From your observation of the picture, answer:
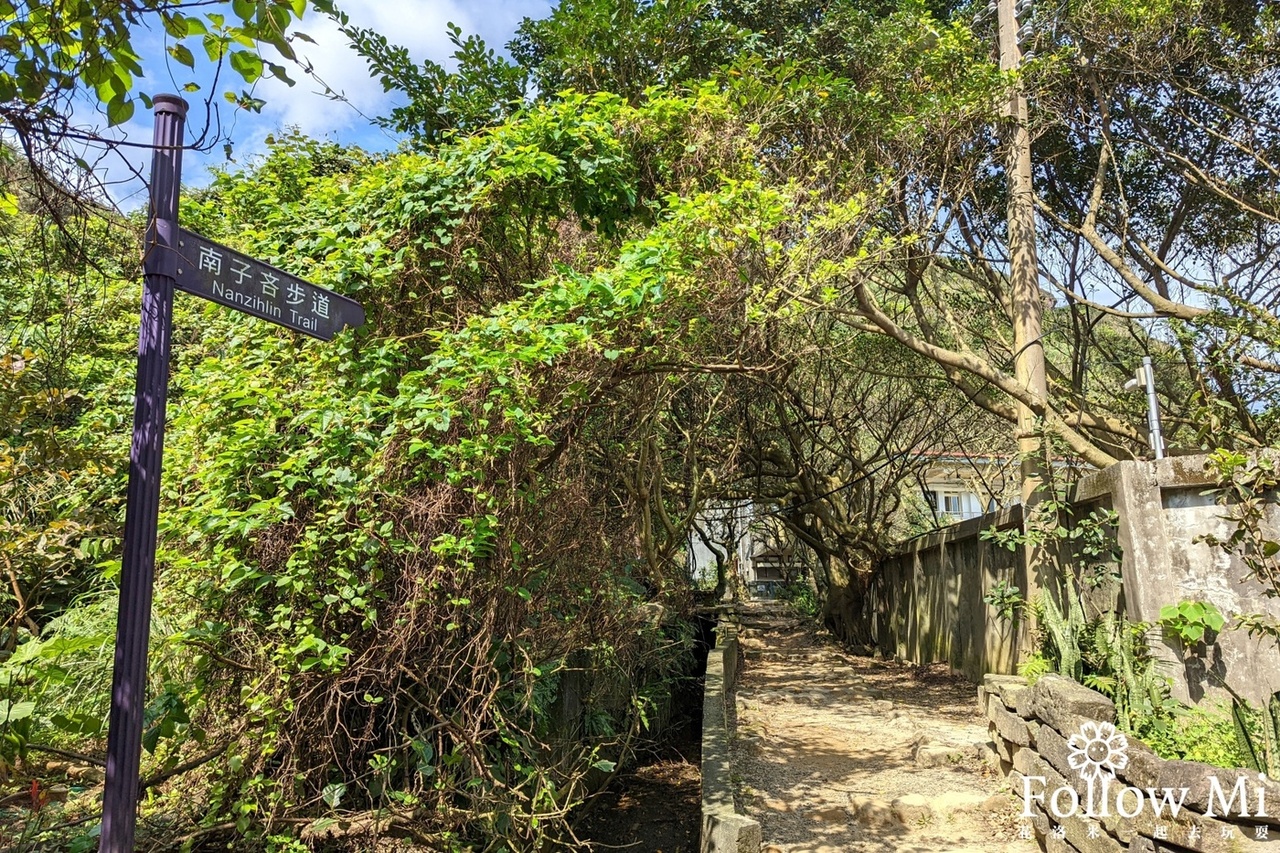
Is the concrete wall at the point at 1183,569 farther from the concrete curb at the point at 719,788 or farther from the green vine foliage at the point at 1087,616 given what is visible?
the concrete curb at the point at 719,788

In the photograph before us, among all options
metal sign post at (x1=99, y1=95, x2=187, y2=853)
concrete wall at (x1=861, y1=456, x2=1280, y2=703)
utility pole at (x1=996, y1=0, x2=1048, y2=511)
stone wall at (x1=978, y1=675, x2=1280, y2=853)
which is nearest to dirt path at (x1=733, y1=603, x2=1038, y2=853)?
stone wall at (x1=978, y1=675, x2=1280, y2=853)

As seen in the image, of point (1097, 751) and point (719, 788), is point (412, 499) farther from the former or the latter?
point (1097, 751)

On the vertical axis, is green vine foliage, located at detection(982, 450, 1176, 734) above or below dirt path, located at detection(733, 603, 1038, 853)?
above

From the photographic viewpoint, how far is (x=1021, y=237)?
29.0 feet

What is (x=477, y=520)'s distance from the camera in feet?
12.4

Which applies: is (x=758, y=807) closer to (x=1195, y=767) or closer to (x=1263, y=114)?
(x=1195, y=767)

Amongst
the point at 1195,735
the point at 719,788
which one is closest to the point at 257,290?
the point at 719,788

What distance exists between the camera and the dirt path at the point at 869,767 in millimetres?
5562

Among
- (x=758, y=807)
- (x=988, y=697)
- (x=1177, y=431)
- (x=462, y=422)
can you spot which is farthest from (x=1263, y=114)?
(x=462, y=422)

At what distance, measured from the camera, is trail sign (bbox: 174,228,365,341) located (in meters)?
2.72

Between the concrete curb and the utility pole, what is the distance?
12.9 feet

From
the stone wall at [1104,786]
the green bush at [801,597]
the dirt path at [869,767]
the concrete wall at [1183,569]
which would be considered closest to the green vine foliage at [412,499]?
the dirt path at [869,767]

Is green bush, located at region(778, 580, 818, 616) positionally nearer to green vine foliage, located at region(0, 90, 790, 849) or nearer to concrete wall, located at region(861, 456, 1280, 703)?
concrete wall, located at region(861, 456, 1280, 703)

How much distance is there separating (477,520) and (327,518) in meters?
0.68
